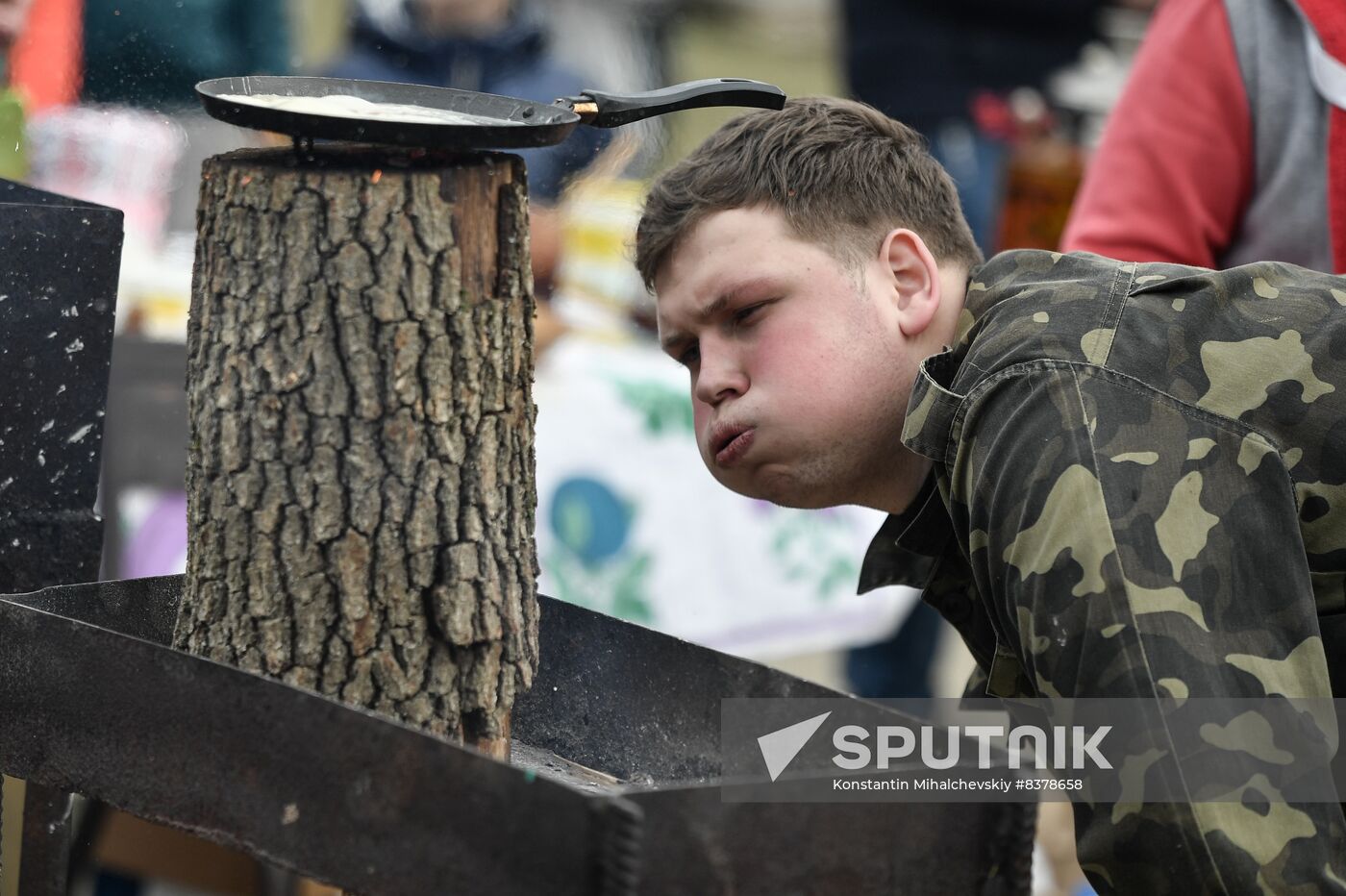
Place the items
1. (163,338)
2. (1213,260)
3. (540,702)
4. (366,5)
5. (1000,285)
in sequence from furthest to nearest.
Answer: (366,5) < (163,338) < (1213,260) < (540,702) < (1000,285)

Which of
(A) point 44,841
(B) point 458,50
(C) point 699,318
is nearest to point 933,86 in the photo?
(B) point 458,50

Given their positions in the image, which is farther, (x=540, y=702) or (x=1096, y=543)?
(x=540, y=702)

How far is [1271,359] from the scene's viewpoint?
1665 mm

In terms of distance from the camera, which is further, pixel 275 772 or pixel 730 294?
Answer: pixel 730 294

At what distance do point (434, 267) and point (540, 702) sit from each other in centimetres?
71

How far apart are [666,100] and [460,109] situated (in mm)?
245

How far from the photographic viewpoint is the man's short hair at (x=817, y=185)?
1.94 metres

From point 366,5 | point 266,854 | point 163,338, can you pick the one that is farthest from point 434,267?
point 366,5

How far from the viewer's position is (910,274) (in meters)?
1.96

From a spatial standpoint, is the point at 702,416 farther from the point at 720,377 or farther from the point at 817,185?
the point at 817,185

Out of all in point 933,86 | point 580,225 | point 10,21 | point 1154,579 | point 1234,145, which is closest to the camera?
point 1154,579

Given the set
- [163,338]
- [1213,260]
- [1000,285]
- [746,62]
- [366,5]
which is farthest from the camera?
[746,62]

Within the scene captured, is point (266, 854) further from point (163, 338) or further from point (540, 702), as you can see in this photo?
point (163, 338)

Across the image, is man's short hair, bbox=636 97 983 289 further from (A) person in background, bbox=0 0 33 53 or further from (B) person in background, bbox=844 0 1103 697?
(B) person in background, bbox=844 0 1103 697
